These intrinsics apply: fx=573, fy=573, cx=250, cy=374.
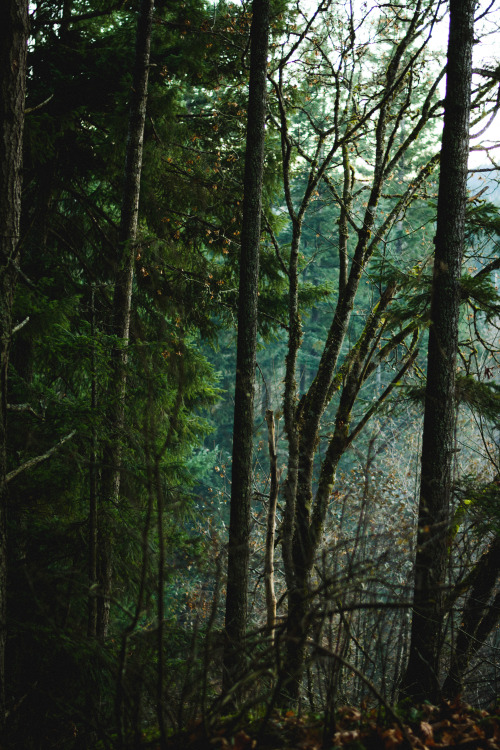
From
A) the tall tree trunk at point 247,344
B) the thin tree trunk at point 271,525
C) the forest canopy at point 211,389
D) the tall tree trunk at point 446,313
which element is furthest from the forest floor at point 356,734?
the thin tree trunk at point 271,525

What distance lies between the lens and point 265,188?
9.57 metres

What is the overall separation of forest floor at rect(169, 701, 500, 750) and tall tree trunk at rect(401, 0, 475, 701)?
1558 millimetres

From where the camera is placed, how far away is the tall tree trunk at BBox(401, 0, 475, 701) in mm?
5281

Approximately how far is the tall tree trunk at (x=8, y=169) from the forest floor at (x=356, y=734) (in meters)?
1.86

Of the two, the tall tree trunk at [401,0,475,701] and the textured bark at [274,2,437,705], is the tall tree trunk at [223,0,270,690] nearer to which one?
the textured bark at [274,2,437,705]

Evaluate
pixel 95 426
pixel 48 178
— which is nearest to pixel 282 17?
pixel 48 178

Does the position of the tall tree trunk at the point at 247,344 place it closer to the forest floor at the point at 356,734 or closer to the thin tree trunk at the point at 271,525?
the thin tree trunk at the point at 271,525

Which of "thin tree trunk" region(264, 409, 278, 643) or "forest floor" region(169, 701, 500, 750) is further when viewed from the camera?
"thin tree trunk" region(264, 409, 278, 643)

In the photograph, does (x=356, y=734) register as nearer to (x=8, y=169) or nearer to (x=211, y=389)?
(x=8, y=169)

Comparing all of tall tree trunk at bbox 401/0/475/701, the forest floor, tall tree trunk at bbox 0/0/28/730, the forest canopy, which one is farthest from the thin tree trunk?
tall tree trunk at bbox 0/0/28/730

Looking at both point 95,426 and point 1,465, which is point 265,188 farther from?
point 1,465

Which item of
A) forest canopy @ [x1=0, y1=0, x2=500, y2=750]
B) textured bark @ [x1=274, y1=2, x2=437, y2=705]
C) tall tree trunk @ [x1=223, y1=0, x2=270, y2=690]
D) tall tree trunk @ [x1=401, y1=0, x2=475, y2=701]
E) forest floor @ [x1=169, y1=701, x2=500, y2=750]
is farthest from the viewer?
textured bark @ [x1=274, y1=2, x2=437, y2=705]

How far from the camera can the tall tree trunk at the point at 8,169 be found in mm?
4105

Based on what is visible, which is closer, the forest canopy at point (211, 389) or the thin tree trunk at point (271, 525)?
the forest canopy at point (211, 389)
